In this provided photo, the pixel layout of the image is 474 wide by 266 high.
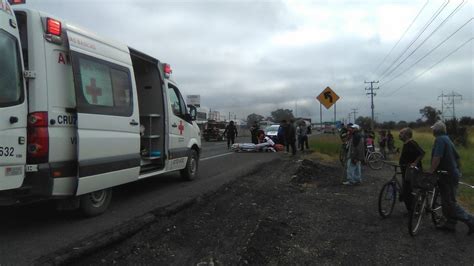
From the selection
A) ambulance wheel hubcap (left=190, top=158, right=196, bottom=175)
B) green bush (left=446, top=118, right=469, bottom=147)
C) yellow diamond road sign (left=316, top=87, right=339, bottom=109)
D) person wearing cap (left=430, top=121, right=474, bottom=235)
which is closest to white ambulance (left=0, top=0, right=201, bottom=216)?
ambulance wheel hubcap (left=190, top=158, right=196, bottom=175)

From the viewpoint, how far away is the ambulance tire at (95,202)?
664cm

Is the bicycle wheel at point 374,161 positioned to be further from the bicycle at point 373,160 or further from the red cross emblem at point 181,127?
the red cross emblem at point 181,127

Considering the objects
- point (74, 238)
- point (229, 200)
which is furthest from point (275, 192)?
point (74, 238)

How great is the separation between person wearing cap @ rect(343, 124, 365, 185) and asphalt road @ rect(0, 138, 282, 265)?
3575 millimetres

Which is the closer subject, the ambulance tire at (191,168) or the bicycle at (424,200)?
the bicycle at (424,200)

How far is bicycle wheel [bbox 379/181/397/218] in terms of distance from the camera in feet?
25.8

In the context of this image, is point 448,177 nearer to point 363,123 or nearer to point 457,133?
point 457,133

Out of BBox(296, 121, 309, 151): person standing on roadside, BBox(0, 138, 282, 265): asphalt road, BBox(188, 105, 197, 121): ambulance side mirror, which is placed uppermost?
BBox(188, 105, 197, 121): ambulance side mirror

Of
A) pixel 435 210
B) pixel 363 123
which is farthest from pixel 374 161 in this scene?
pixel 363 123

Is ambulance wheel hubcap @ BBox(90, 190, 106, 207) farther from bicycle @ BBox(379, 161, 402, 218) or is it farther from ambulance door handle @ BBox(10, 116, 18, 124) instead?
bicycle @ BBox(379, 161, 402, 218)

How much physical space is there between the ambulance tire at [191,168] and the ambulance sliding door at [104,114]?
3.19 m

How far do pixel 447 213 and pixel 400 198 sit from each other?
3.30 feet

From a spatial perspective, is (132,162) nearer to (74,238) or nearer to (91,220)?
(91,220)

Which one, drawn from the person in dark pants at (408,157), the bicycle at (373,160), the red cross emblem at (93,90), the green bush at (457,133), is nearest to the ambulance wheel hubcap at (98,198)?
the red cross emblem at (93,90)
